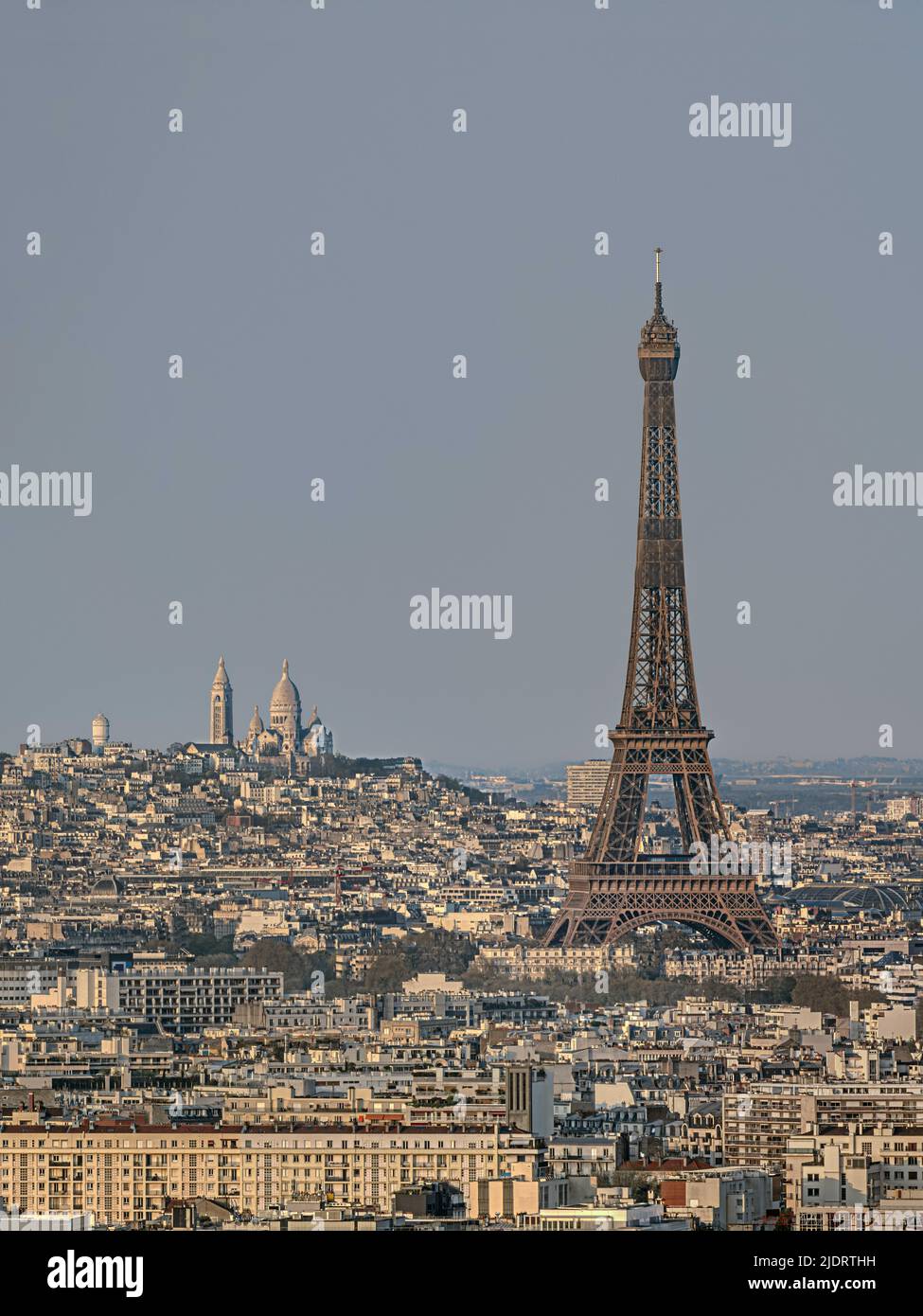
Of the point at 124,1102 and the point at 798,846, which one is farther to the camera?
the point at 798,846

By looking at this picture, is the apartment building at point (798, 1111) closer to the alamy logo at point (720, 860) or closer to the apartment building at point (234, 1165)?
the apartment building at point (234, 1165)
